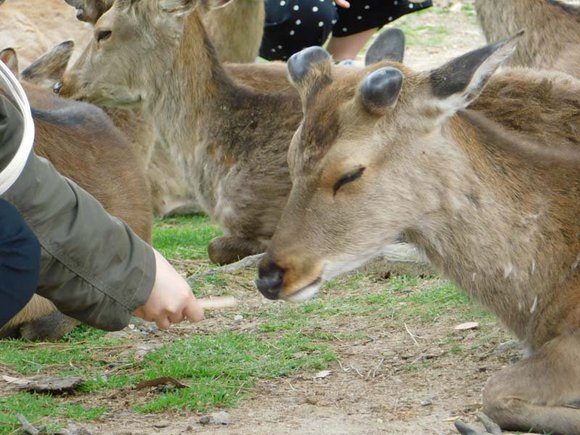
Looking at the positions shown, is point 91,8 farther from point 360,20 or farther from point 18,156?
point 18,156

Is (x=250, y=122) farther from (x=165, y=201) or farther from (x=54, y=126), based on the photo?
(x=165, y=201)

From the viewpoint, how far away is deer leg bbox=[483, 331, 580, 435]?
4715 mm

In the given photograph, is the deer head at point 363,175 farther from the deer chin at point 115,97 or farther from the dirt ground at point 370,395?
the deer chin at point 115,97

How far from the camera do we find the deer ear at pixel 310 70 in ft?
17.5

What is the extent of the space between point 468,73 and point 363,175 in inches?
22.3

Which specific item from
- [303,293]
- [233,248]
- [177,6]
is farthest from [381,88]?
[177,6]

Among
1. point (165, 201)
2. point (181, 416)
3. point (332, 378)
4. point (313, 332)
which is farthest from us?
point (165, 201)

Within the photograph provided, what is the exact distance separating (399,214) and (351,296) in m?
2.19

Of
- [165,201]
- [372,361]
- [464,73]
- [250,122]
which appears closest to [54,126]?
[250,122]

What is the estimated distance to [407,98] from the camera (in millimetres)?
5117

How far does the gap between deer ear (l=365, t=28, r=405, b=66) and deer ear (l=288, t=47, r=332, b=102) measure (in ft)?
3.19

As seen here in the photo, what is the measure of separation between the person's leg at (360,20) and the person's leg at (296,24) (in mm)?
325

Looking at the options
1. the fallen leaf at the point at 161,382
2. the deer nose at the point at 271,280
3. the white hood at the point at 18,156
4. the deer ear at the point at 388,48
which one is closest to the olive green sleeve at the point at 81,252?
the white hood at the point at 18,156

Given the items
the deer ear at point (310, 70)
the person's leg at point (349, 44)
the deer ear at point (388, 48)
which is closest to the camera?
the deer ear at point (310, 70)
